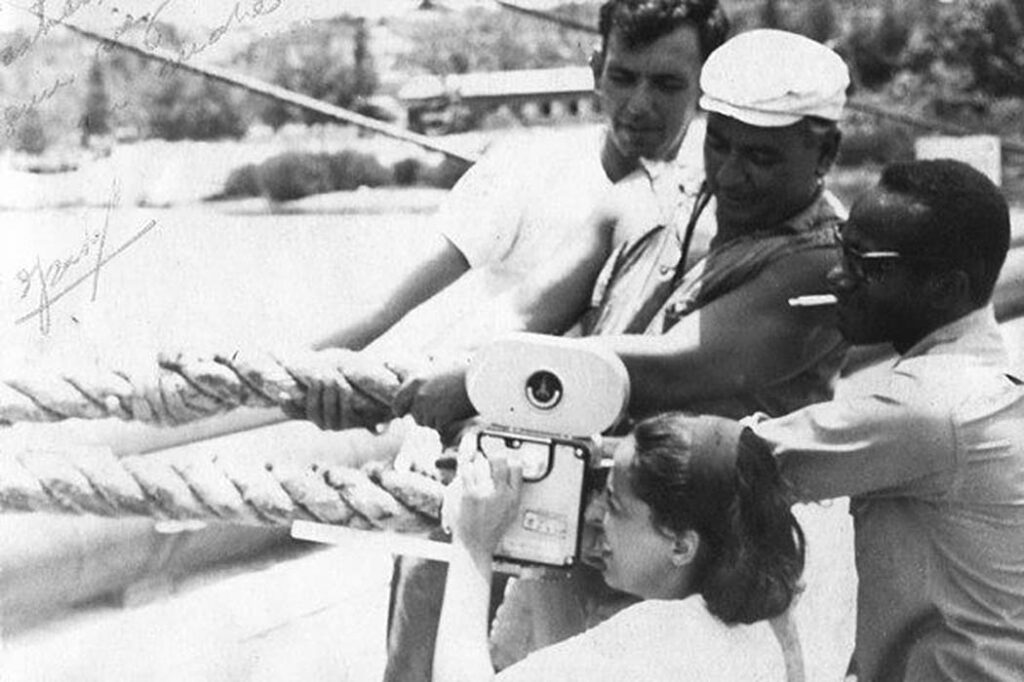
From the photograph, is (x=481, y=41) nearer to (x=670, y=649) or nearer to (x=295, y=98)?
(x=295, y=98)

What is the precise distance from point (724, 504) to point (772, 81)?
318 millimetres

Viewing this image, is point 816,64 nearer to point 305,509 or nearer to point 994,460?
point 994,460

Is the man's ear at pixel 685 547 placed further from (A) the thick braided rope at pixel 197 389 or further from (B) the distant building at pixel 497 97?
(B) the distant building at pixel 497 97

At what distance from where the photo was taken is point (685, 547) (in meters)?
0.97

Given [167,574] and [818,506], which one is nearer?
[818,506]

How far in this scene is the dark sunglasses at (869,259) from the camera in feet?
3.10

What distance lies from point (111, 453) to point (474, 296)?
413 mm

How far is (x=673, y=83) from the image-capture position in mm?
1051

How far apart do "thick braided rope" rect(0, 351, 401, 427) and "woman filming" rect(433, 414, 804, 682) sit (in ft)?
0.48

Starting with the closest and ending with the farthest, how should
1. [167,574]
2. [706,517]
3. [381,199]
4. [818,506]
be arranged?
1. [706,517]
2. [818,506]
3. [381,199]
4. [167,574]

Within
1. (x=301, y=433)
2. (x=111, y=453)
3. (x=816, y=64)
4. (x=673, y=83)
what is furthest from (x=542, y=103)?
(x=111, y=453)

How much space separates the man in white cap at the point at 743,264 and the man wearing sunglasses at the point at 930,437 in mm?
48
